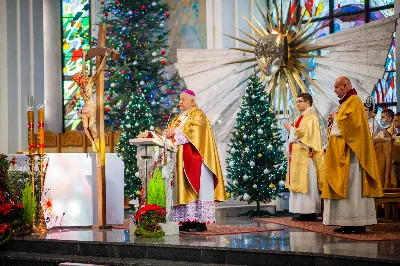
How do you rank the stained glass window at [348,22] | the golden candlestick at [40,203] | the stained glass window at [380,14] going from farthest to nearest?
the stained glass window at [348,22]
the stained glass window at [380,14]
the golden candlestick at [40,203]

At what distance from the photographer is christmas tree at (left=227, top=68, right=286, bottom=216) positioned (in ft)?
42.7

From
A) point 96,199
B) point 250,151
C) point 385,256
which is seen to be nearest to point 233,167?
point 250,151

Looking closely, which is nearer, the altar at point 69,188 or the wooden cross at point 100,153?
the wooden cross at point 100,153

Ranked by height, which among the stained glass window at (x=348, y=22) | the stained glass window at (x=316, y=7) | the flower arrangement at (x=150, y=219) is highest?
the stained glass window at (x=316, y=7)

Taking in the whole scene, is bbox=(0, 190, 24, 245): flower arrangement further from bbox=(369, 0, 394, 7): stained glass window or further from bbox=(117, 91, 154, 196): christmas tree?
bbox=(369, 0, 394, 7): stained glass window

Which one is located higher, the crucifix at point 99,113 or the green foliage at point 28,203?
the crucifix at point 99,113

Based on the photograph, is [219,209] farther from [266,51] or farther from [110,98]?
[110,98]

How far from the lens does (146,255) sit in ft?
28.6

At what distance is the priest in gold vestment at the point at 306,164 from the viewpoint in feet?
37.7

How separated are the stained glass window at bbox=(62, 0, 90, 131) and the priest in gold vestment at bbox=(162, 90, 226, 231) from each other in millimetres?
8289

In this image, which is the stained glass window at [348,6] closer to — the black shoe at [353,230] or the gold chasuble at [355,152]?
the gold chasuble at [355,152]

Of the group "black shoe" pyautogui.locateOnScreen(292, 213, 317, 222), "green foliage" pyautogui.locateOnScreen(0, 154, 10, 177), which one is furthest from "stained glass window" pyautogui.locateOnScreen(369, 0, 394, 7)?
"green foliage" pyautogui.locateOnScreen(0, 154, 10, 177)

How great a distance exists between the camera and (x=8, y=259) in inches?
364

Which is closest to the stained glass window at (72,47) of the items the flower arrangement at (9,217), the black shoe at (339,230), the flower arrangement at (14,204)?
the flower arrangement at (14,204)
